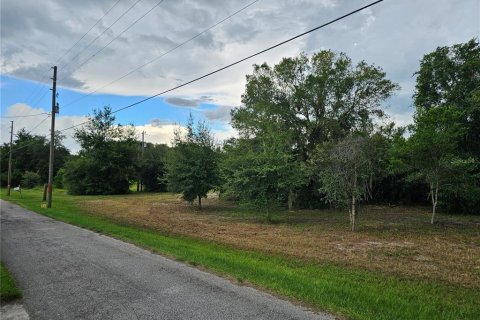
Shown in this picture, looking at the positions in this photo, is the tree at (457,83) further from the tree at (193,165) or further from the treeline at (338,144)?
the tree at (193,165)

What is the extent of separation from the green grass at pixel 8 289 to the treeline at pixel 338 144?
11802 millimetres

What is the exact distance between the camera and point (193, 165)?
25.1 m

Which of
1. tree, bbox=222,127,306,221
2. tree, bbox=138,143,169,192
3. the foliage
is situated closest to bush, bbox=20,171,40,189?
the foliage

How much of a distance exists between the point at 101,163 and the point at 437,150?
138 feet

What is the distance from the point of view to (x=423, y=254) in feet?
33.8

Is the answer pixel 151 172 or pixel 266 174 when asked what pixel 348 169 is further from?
pixel 151 172

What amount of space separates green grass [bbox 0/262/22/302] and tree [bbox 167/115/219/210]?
18.1 metres

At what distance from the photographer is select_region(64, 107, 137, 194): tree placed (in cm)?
4766

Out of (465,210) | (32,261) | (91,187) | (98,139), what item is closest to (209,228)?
(32,261)

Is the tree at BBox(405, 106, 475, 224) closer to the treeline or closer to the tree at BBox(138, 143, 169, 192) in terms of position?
the treeline

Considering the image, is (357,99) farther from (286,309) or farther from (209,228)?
(286,309)

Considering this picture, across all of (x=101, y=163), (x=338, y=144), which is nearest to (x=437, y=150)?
(x=338, y=144)

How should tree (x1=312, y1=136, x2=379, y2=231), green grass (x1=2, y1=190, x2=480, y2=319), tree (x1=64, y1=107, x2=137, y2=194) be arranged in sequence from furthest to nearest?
tree (x1=64, y1=107, x2=137, y2=194) → tree (x1=312, y1=136, x2=379, y2=231) → green grass (x1=2, y1=190, x2=480, y2=319)

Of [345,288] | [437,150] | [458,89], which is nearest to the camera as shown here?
[345,288]
